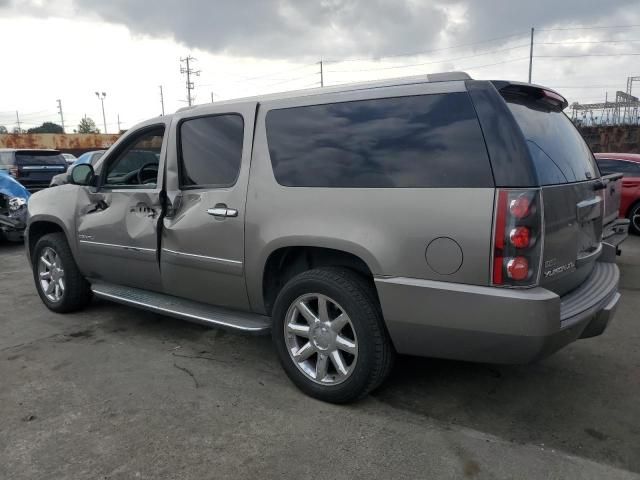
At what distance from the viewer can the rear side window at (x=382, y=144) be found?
2631mm

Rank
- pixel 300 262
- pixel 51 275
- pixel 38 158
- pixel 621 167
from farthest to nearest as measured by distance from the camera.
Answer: pixel 38 158
pixel 621 167
pixel 51 275
pixel 300 262

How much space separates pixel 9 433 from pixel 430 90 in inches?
118

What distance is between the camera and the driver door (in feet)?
13.4

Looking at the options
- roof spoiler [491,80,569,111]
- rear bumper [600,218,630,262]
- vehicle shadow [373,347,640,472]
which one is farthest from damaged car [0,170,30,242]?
rear bumper [600,218,630,262]

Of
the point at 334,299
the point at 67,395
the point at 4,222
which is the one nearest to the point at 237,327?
the point at 334,299

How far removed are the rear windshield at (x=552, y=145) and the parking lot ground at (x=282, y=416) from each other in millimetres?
1363

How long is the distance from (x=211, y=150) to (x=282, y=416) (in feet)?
6.26

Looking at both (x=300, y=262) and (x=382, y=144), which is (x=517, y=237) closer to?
(x=382, y=144)

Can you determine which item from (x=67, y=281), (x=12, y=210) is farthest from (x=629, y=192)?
(x=12, y=210)

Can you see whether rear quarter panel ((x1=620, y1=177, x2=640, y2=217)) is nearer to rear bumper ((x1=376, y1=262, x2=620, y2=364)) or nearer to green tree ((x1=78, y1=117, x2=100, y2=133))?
rear bumper ((x1=376, y1=262, x2=620, y2=364))

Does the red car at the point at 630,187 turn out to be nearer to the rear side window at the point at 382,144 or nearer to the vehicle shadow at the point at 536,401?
the vehicle shadow at the point at 536,401

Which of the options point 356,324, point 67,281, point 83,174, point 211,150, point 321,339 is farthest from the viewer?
point 67,281

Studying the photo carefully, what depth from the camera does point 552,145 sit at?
2908 mm

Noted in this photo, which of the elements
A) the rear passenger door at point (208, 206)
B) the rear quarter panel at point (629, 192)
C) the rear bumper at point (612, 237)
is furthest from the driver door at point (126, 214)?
the rear quarter panel at point (629, 192)
